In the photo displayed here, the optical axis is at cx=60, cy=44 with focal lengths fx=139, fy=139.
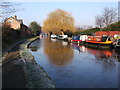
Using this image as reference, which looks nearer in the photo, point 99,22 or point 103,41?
point 103,41

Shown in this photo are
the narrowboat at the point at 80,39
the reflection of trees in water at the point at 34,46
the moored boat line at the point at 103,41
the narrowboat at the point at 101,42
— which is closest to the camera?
the reflection of trees in water at the point at 34,46

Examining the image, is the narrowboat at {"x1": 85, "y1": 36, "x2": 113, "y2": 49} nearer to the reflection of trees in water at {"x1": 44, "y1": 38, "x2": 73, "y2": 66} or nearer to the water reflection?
the water reflection

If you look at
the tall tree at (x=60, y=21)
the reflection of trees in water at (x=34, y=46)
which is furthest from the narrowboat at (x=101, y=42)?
the tall tree at (x=60, y=21)

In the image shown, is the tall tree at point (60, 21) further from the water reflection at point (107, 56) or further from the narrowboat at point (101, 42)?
the water reflection at point (107, 56)

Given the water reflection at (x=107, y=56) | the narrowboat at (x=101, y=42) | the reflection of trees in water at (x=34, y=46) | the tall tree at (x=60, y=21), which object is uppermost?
the tall tree at (x=60, y=21)

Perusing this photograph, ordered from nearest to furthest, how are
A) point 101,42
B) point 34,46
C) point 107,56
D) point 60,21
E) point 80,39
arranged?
point 107,56 → point 101,42 → point 34,46 → point 80,39 → point 60,21

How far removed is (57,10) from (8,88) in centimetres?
5032

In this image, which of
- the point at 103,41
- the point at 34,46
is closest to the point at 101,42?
the point at 103,41

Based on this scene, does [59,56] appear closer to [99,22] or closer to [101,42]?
[101,42]

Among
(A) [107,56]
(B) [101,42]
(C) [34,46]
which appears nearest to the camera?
(A) [107,56]

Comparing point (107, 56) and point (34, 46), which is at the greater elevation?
point (34, 46)

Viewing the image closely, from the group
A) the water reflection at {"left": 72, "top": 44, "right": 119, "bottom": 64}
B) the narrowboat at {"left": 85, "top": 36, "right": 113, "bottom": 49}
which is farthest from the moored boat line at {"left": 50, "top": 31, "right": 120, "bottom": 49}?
the water reflection at {"left": 72, "top": 44, "right": 119, "bottom": 64}

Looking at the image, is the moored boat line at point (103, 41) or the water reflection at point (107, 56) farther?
the moored boat line at point (103, 41)

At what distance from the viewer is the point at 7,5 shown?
1112cm
